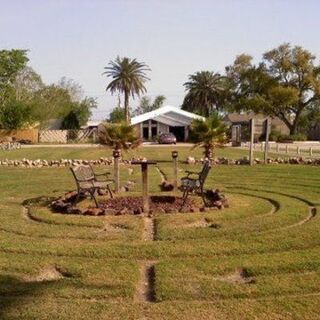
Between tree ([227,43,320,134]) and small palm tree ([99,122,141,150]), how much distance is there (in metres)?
52.2

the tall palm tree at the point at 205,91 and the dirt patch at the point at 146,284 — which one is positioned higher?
the tall palm tree at the point at 205,91

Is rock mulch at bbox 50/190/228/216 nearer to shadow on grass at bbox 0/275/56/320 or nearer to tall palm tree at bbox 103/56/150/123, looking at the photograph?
shadow on grass at bbox 0/275/56/320

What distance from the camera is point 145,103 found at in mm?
118125

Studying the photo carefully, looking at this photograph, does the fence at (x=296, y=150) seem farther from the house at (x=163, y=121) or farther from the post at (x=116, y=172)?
the house at (x=163, y=121)

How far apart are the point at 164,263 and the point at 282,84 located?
64631 mm

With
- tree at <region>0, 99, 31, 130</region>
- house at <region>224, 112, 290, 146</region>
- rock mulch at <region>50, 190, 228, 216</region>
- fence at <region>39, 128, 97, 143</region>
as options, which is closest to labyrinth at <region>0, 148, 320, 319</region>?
rock mulch at <region>50, 190, 228, 216</region>

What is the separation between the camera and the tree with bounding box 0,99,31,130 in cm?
6519

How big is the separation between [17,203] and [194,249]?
6.61m

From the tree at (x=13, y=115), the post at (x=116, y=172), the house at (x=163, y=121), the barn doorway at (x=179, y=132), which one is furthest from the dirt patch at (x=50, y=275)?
the tree at (x=13, y=115)

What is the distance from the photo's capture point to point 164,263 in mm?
7711

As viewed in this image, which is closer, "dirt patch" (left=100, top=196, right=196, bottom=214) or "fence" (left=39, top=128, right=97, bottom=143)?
"dirt patch" (left=100, top=196, right=196, bottom=214)

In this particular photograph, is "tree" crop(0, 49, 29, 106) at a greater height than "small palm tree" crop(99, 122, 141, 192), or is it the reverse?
"tree" crop(0, 49, 29, 106)

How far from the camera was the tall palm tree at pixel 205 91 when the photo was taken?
259ft

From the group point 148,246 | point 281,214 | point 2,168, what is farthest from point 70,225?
point 2,168
